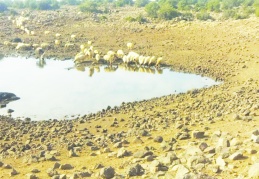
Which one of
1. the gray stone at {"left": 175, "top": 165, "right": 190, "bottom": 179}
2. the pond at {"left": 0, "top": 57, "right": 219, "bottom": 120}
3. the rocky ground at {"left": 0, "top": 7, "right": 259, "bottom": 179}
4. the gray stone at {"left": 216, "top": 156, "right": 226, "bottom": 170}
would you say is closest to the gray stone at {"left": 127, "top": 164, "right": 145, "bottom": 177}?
the rocky ground at {"left": 0, "top": 7, "right": 259, "bottom": 179}

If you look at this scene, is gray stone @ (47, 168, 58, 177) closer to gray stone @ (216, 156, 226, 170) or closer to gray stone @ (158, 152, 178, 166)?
gray stone @ (158, 152, 178, 166)

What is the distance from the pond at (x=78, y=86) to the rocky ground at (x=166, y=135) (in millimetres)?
1176

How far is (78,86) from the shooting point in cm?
1939

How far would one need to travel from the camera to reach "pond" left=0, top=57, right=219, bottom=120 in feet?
52.3

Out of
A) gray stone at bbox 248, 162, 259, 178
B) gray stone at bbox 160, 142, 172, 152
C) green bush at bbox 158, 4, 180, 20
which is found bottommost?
gray stone at bbox 160, 142, 172, 152

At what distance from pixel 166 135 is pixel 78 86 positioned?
9.69m

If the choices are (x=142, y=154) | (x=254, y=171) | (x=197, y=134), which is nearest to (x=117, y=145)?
(x=142, y=154)

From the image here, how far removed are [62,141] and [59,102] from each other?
5761mm

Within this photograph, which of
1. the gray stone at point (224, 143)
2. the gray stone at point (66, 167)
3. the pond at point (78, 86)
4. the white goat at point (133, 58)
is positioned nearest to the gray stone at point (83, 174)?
the gray stone at point (66, 167)

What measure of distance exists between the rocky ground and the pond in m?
1.18

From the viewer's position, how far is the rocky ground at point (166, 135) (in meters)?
7.41

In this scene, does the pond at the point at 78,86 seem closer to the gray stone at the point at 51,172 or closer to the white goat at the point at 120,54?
the white goat at the point at 120,54

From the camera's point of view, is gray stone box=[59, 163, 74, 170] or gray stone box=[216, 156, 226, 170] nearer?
gray stone box=[216, 156, 226, 170]

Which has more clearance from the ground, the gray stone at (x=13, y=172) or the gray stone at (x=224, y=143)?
the gray stone at (x=224, y=143)
